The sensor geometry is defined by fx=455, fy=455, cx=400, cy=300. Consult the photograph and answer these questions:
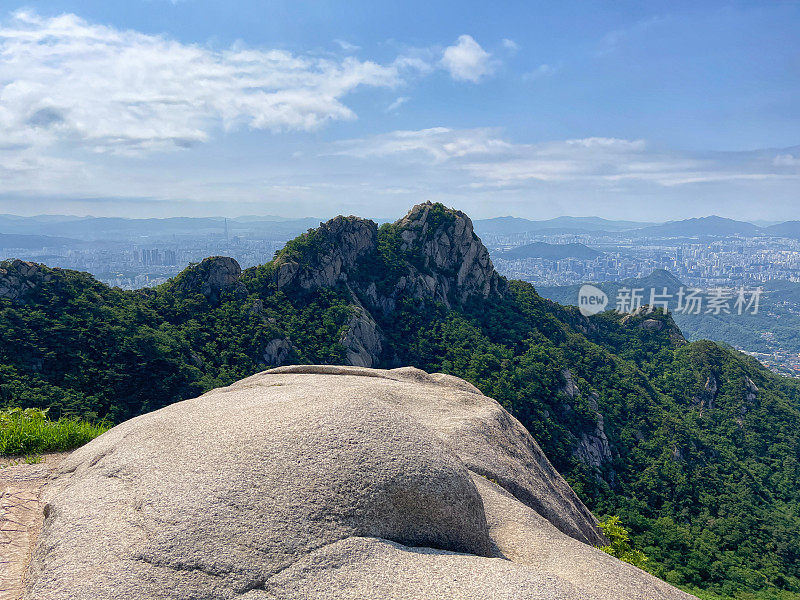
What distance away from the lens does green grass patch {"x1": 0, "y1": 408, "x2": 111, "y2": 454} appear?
9.86 metres

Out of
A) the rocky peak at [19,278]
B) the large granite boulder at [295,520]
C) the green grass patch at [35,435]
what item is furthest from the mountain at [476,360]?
the large granite boulder at [295,520]

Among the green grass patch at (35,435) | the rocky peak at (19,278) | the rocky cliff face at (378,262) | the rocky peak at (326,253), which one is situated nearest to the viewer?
the green grass patch at (35,435)

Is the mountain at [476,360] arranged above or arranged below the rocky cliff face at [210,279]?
below

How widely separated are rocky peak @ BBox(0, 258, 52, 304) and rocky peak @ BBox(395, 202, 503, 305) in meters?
37.5

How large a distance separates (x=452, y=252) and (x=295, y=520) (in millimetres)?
55437

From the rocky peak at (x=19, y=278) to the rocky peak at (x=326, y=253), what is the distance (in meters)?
20.6

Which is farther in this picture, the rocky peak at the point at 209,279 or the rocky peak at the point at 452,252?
the rocky peak at the point at 452,252

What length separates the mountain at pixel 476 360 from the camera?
30.3 m

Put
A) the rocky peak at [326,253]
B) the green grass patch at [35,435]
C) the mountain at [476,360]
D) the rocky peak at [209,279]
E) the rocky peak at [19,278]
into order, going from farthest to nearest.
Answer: the rocky peak at [326,253] → the rocky peak at [209,279] → the rocky peak at [19,278] → the mountain at [476,360] → the green grass patch at [35,435]

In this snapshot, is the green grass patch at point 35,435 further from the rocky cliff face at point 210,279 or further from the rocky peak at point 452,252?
the rocky peak at point 452,252

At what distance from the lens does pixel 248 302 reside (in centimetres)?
4450

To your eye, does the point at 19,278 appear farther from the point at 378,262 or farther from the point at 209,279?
the point at 378,262

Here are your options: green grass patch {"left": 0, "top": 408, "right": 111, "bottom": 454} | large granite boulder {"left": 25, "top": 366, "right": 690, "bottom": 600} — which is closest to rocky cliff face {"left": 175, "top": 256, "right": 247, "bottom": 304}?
green grass patch {"left": 0, "top": 408, "right": 111, "bottom": 454}

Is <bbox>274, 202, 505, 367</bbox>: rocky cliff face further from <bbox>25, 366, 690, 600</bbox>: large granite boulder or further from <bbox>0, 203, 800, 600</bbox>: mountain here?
<bbox>25, 366, 690, 600</bbox>: large granite boulder
